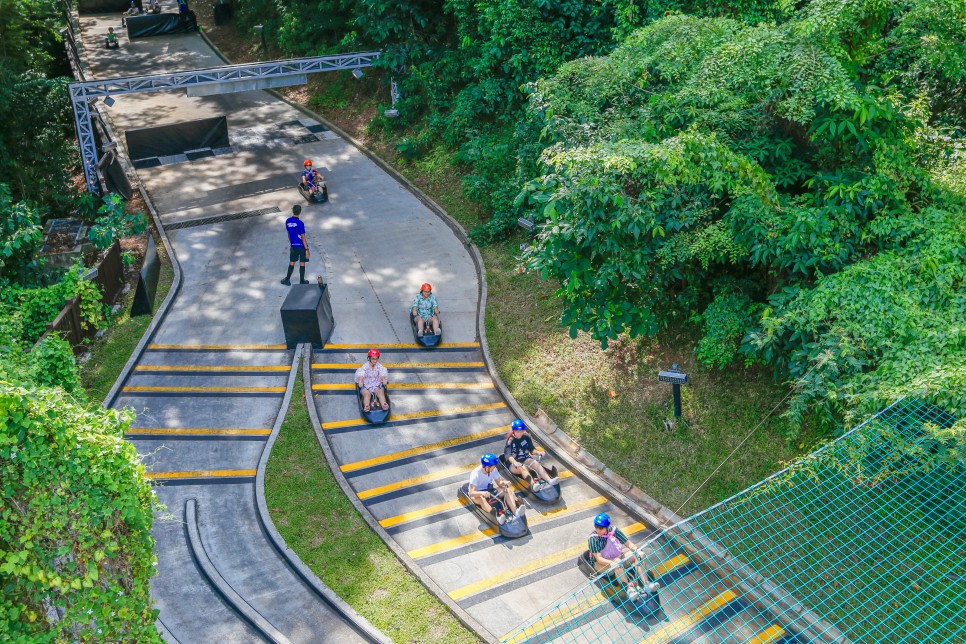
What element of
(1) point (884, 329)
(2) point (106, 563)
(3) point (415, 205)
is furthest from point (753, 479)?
(3) point (415, 205)

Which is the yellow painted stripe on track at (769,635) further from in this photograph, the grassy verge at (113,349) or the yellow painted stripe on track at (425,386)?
the grassy verge at (113,349)

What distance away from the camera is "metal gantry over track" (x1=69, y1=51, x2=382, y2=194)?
65.0ft

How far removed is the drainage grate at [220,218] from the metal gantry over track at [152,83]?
297 cm

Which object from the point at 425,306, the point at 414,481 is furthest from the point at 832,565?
the point at 425,306

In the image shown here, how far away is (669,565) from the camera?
1038cm

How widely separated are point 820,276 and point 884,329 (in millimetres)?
1224

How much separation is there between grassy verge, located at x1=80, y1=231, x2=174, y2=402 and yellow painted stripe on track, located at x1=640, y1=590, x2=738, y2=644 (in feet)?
31.6

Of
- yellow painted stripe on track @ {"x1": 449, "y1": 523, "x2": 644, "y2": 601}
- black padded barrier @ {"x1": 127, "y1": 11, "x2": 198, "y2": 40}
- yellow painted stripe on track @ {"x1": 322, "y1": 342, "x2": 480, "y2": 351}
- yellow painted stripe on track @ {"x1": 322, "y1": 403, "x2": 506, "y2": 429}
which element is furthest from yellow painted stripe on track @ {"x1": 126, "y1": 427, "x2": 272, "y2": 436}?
black padded barrier @ {"x1": 127, "y1": 11, "x2": 198, "y2": 40}

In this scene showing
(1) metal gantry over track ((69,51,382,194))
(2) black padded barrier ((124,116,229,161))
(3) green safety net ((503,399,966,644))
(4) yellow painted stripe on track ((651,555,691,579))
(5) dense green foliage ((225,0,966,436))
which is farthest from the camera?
(2) black padded barrier ((124,116,229,161))

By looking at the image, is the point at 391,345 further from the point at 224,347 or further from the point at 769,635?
the point at 769,635

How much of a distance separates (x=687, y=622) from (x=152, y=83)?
18.0 m

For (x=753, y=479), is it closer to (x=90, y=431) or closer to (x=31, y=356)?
(x=90, y=431)

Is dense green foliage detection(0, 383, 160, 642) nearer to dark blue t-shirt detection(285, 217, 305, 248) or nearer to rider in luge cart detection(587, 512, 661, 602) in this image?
rider in luge cart detection(587, 512, 661, 602)

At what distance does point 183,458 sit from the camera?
12.3m
